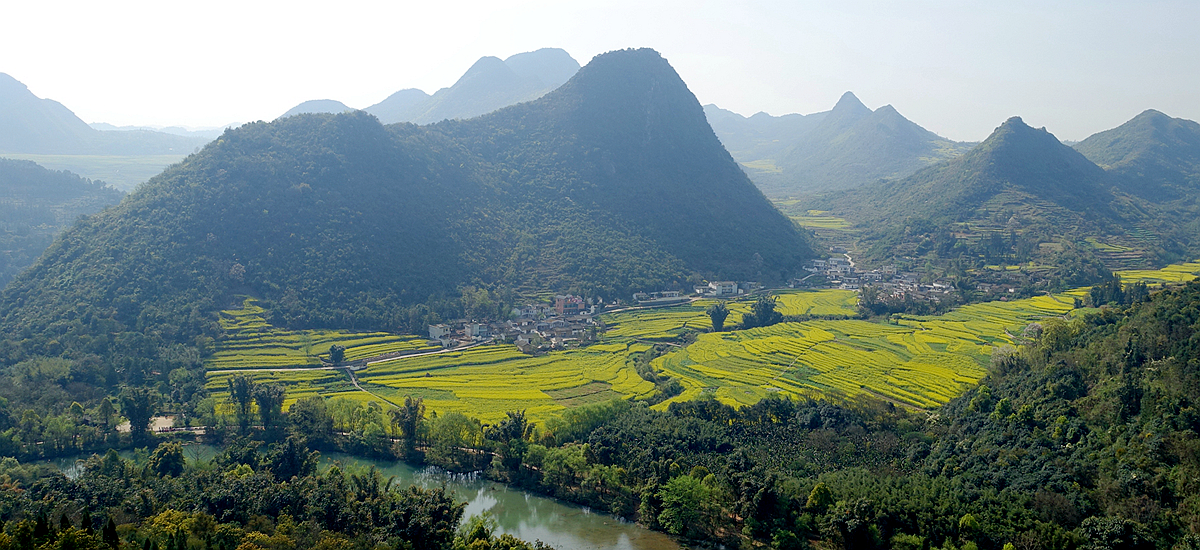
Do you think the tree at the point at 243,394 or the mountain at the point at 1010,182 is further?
the mountain at the point at 1010,182

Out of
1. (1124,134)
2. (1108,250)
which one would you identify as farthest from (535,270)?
(1124,134)

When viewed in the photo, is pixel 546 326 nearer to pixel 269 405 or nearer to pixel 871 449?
pixel 269 405

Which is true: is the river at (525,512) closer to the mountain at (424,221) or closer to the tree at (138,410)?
the tree at (138,410)

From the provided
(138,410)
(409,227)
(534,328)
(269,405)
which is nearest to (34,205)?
(409,227)

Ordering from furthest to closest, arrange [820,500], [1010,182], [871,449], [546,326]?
[1010,182] → [546,326] → [871,449] → [820,500]

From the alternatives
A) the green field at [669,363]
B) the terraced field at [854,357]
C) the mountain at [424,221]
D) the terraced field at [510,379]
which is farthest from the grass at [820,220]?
the terraced field at [510,379]

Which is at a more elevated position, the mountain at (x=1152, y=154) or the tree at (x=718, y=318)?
the mountain at (x=1152, y=154)

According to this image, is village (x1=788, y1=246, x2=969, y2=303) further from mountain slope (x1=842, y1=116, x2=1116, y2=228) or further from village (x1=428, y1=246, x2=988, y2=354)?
mountain slope (x1=842, y1=116, x2=1116, y2=228)
